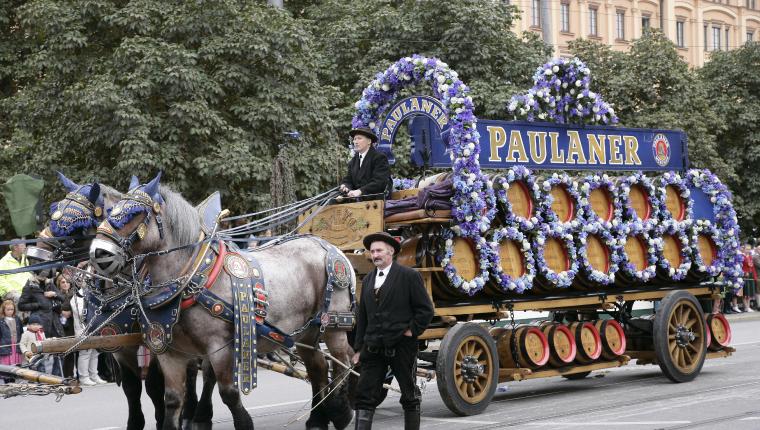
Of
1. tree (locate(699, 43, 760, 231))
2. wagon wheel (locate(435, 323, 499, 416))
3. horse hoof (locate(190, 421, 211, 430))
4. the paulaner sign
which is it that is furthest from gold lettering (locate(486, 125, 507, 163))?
tree (locate(699, 43, 760, 231))

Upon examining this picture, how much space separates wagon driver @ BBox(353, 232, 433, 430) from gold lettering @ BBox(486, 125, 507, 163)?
3.24 m

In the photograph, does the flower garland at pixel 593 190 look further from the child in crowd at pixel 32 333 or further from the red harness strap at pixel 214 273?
the child in crowd at pixel 32 333

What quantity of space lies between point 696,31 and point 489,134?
160 ft

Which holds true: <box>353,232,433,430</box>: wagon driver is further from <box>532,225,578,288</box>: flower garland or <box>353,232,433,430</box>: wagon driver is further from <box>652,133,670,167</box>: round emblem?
<box>652,133,670,167</box>: round emblem

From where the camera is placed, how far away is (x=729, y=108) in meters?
33.8

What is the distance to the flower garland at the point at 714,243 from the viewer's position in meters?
13.8

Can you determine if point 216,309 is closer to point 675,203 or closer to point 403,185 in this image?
point 403,185

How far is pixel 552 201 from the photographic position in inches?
479

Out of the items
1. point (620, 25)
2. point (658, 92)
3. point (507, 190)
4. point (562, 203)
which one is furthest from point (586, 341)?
point (620, 25)

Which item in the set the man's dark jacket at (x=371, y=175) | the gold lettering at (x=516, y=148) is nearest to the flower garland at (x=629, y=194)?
the gold lettering at (x=516, y=148)

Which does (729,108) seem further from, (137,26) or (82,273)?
(82,273)

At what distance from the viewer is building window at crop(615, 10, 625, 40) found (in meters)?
53.2

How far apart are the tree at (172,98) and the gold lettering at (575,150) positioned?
8274 mm

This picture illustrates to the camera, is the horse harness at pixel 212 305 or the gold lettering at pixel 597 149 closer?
the horse harness at pixel 212 305
